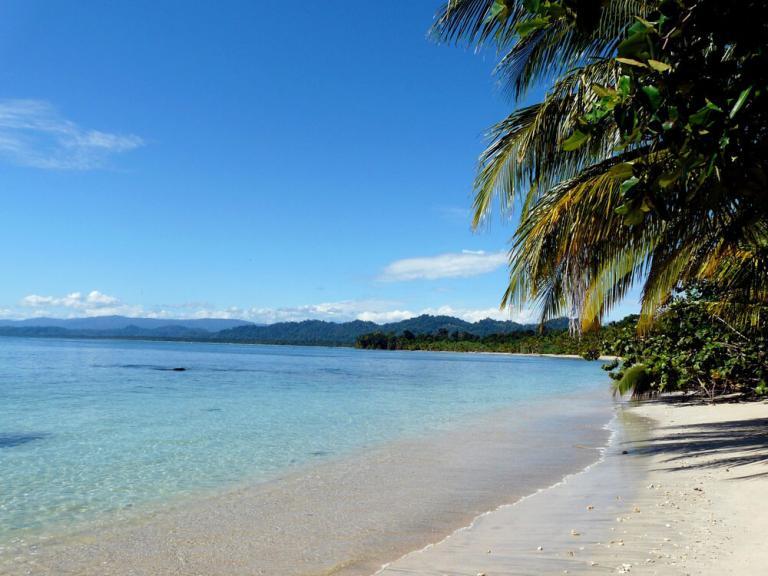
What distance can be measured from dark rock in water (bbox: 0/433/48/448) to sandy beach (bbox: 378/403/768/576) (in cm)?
893

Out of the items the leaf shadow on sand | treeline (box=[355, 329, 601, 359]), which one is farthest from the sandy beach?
treeline (box=[355, 329, 601, 359])

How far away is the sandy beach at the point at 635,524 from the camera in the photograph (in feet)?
13.6

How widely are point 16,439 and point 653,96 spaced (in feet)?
41.8

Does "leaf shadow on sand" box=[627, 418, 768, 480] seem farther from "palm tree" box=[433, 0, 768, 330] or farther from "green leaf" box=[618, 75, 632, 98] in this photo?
"green leaf" box=[618, 75, 632, 98]

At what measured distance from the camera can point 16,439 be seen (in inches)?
453

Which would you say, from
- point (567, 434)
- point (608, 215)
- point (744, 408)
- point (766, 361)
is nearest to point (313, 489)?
point (608, 215)

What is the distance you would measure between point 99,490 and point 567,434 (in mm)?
8281

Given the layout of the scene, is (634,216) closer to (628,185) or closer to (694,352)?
(628,185)

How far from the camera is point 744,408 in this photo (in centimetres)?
1310

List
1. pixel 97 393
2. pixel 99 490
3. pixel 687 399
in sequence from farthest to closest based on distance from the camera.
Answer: pixel 97 393
pixel 687 399
pixel 99 490

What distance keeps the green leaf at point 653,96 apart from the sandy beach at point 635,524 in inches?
125

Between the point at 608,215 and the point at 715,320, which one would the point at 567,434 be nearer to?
the point at 715,320

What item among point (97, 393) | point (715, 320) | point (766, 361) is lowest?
point (97, 393)

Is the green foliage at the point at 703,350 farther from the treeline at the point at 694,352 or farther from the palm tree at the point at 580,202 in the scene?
the palm tree at the point at 580,202
